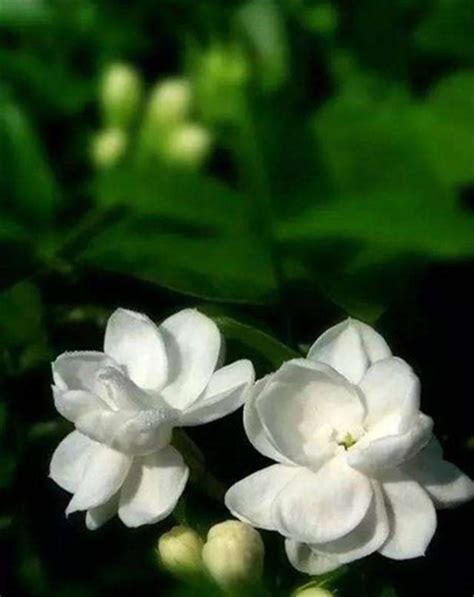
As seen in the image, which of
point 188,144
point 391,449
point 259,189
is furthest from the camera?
point 188,144

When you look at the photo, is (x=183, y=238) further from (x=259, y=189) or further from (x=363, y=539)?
(x=363, y=539)

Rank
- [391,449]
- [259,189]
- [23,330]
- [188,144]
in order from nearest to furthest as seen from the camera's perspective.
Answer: [391,449] < [23,330] < [259,189] < [188,144]

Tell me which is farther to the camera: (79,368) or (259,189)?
(259,189)

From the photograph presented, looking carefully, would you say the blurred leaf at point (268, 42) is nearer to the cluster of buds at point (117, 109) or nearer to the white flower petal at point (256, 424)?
the cluster of buds at point (117, 109)

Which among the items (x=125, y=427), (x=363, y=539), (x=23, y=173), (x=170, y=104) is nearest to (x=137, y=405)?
(x=125, y=427)

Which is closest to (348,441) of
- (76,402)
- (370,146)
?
(76,402)

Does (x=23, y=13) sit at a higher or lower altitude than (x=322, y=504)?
higher
